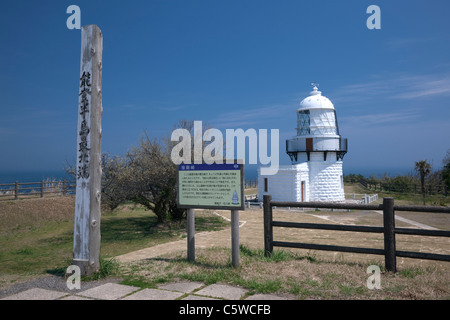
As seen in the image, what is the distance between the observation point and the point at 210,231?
13180 millimetres

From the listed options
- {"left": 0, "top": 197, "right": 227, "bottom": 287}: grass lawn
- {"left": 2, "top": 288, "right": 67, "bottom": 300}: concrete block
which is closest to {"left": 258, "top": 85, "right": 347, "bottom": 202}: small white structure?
{"left": 0, "top": 197, "right": 227, "bottom": 287}: grass lawn

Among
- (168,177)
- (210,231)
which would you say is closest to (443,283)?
(210,231)

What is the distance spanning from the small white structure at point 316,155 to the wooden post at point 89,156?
752 inches

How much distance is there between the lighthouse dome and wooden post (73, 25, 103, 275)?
2189cm

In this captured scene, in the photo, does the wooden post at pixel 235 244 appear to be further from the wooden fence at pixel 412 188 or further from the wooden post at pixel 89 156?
the wooden fence at pixel 412 188

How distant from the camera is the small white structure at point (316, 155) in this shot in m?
24.6

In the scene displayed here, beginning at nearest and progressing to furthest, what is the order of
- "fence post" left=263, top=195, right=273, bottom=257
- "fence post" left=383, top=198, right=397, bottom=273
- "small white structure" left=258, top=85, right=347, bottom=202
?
"fence post" left=383, top=198, right=397, bottom=273 → "fence post" left=263, top=195, right=273, bottom=257 → "small white structure" left=258, top=85, right=347, bottom=202

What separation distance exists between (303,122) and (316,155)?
2786 mm

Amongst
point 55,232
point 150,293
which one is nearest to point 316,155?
point 55,232

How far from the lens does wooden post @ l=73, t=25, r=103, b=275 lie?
565 cm

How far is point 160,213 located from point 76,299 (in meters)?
10.1

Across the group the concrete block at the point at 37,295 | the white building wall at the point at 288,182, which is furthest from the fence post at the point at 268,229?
the white building wall at the point at 288,182

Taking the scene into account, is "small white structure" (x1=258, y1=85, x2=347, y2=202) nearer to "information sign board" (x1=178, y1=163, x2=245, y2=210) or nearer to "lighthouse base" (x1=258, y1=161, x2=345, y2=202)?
"lighthouse base" (x1=258, y1=161, x2=345, y2=202)

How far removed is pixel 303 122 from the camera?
26.6 metres
